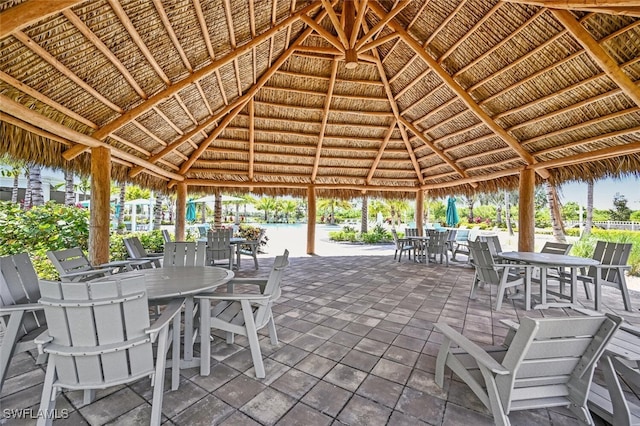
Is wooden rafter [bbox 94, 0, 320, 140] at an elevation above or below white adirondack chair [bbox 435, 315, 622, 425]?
above

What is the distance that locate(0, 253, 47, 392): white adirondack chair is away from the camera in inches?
75.7

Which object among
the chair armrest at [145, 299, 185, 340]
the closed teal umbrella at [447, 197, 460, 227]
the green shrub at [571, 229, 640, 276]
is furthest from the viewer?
the closed teal umbrella at [447, 197, 460, 227]

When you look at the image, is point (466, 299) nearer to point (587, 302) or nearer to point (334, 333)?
point (587, 302)

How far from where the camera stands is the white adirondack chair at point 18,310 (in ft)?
6.31

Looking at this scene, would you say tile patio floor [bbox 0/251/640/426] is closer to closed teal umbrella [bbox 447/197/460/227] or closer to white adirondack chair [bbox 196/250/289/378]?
white adirondack chair [bbox 196/250/289/378]

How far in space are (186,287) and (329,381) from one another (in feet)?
4.62

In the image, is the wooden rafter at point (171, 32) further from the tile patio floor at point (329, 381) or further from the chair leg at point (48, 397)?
the tile patio floor at point (329, 381)

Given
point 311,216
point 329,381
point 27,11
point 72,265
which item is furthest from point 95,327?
point 311,216

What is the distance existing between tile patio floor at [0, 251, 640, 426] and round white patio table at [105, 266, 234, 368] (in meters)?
0.19

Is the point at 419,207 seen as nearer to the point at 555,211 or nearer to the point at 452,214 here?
the point at 452,214

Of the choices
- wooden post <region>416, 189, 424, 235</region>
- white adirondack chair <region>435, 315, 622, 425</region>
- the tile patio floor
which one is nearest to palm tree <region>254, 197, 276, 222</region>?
wooden post <region>416, 189, 424, 235</region>

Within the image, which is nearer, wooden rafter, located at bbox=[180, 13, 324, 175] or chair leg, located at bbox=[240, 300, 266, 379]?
chair leg, located at bbox=[240, 300, 266, 379]

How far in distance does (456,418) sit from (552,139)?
6763 mm

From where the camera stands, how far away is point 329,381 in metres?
2.18
